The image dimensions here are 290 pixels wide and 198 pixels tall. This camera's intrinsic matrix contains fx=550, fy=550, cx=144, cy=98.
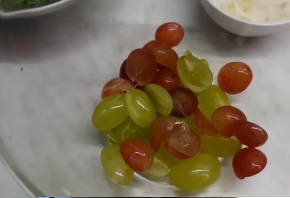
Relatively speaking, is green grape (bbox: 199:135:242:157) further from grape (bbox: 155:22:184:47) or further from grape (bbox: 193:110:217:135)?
grape (bbox: 155:22:184:47)

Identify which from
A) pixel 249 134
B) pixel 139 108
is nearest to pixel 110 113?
pixel 139 108

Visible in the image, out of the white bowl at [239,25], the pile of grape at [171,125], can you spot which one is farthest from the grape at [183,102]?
the white bowl at [239,25]

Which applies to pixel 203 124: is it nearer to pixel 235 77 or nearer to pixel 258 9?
pixel 235 77

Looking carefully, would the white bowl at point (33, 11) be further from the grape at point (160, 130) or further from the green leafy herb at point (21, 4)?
the grape at point (160, 130)

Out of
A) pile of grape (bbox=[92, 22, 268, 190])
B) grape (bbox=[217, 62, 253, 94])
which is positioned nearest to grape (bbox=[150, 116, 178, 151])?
pile of grape (bbox=[92, 22, 268, 190])

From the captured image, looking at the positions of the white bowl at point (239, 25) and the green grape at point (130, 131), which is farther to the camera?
the white bowl at point (239, 25)

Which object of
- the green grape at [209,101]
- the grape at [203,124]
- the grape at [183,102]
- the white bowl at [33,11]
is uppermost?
the white bowl at [33,11]

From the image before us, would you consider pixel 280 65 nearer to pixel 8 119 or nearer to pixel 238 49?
pixel 238 49
